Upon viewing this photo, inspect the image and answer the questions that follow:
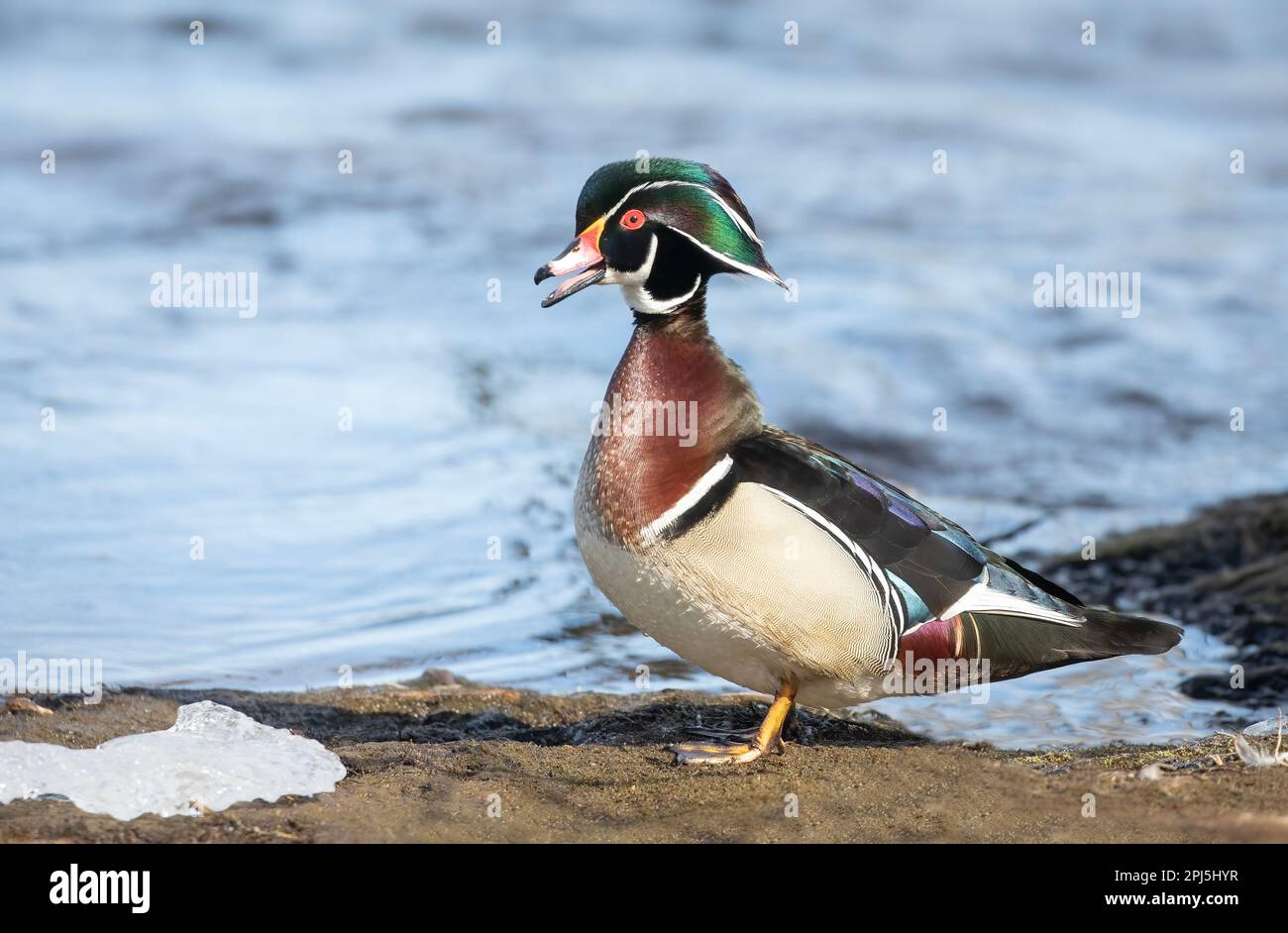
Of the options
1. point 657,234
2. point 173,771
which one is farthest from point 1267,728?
point 173,771

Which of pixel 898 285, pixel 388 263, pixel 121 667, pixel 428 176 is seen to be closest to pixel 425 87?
pixel 428 176

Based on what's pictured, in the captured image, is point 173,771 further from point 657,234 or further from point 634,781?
point 657,234

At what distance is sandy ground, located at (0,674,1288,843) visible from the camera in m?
4.39

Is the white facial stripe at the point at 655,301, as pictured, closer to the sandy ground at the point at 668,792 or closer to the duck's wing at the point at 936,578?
the duck's wing at the point at 936,578

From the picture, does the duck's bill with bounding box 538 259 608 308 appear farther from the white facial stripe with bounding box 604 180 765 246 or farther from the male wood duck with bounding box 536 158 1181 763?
the white facial stripe with bounding box 604 180 765 246

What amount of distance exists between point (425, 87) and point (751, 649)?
1489 cm

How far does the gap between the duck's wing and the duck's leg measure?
16.3 inches

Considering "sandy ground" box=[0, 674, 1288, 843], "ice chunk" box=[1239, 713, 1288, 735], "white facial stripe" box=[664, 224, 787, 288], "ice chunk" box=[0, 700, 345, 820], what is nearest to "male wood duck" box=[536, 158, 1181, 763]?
"white facial stripe" box=[664, 224, 787, 288]

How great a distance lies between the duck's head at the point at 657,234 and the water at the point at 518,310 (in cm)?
205

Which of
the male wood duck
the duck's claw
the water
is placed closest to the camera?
the male wood duck

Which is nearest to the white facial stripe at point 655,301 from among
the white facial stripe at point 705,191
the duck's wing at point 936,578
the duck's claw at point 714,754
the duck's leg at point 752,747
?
the white facial stripe at point 705,191

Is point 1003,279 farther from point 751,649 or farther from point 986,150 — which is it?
point 751,649

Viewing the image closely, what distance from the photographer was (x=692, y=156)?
16141mm

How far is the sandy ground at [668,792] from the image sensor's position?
4395 millimetres
